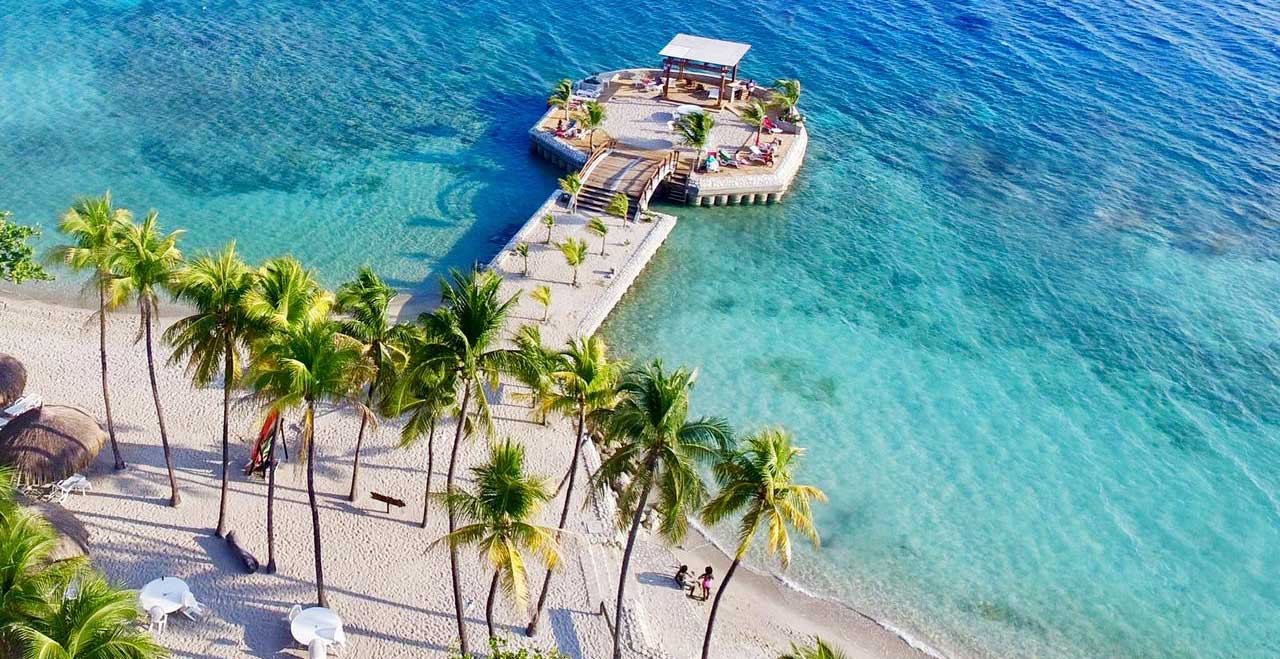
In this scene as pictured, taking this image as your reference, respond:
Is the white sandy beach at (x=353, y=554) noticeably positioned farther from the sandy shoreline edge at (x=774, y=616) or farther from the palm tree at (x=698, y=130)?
the palm tree at (x=698, y=130)

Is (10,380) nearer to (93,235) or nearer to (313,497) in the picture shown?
(93,235)

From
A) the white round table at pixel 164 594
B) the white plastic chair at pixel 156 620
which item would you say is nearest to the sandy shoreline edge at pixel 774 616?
the white round table at pixel 164 594

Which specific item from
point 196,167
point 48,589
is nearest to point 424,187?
point 196,167

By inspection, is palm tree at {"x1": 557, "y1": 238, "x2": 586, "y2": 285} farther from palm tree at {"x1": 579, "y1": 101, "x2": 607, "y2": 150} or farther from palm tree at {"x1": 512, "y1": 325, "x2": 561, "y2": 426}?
palm tree at {"x1": 512, "y1": 325, "x2": 561, "y2": 426}

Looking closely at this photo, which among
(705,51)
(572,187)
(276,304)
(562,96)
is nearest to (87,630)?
(276,304)

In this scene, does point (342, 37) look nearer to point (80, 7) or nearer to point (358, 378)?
point (80, 7)

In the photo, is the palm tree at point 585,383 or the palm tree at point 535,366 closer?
the palm tree at point 585,383
